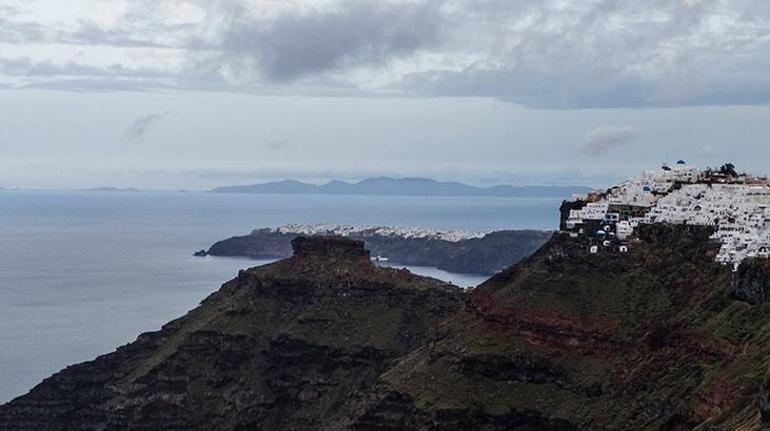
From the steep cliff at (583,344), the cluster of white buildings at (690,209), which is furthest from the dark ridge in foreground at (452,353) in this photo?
the cluster of white buildings at (690,209)

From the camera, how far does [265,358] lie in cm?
12631

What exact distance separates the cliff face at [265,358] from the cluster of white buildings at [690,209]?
66.9 feet

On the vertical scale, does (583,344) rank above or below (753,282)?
below

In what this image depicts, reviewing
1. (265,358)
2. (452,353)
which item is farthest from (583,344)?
(265,358)

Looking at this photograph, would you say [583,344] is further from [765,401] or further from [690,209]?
[765,401]

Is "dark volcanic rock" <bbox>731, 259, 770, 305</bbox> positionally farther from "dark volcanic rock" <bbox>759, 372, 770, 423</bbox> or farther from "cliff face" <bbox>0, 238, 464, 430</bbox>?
"cliff face" <bbox>0, 238, 464, 430</bbox>

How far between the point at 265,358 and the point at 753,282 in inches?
2235

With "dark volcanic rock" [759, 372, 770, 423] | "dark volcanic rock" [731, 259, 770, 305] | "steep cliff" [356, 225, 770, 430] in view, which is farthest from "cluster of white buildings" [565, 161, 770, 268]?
"dark volcanic rock" [759, 372, 770, 423]

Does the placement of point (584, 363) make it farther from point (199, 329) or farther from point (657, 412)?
point (199, 329)

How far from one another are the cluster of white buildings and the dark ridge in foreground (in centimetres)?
219

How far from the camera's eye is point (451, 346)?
336 feet

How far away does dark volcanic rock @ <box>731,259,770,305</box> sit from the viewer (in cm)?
8138

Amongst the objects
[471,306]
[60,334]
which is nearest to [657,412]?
[471,306]

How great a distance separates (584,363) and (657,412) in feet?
40.6
